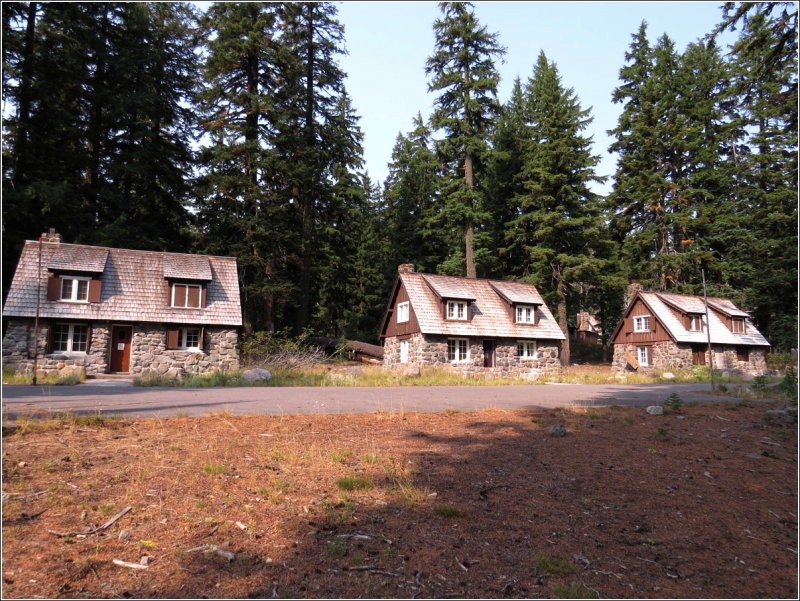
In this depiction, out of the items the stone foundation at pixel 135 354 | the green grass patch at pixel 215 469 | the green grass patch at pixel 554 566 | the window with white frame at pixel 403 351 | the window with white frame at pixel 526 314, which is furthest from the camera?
the window with white frame at pixel 526 314

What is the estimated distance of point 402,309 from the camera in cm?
3066

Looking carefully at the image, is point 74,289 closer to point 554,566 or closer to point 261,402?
point 261,402

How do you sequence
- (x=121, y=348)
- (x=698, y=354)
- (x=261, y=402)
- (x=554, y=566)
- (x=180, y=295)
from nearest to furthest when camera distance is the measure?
(x=554, y=566)
(x=261, y=402)
(x=121, y=348)
(x=180, y=295)
(x=698, y=354)

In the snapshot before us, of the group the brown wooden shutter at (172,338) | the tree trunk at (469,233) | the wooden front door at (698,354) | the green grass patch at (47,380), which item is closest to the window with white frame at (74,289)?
the brown wooden shutter at (172,338)

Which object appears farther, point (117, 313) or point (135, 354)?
point (135, 354)

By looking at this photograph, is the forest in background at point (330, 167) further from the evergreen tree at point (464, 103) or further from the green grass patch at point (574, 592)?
the green grass patch at point (574, 592)

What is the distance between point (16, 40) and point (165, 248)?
1358 centimetres

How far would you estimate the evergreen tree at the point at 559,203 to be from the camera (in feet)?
129

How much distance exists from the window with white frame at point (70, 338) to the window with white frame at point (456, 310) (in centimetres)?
1897

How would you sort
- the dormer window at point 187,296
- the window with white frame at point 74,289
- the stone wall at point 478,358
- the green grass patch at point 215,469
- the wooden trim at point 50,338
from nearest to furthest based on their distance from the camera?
the green grass patch at point 215,469 < the wooden trim at point 50,338 < the window with white frame at point 74,289 < the dormer window at point 187,296 < the stone wall at point 478,358

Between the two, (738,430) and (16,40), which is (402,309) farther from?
(16,40)

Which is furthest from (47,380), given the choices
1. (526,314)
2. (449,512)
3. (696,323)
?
(696,323)

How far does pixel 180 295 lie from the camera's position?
2536 centimetres

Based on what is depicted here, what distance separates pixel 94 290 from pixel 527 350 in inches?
960
